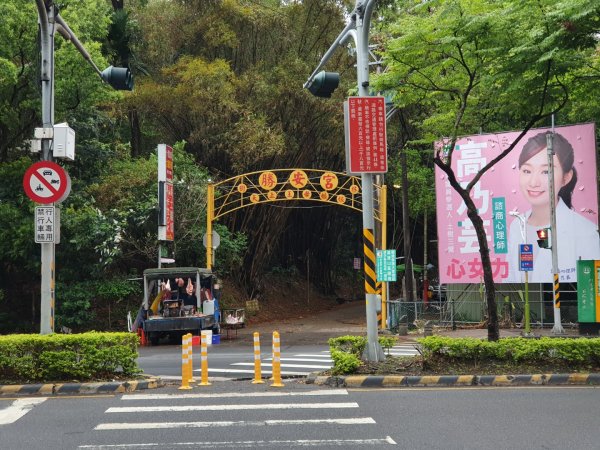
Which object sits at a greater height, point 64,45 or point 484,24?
point 64,45

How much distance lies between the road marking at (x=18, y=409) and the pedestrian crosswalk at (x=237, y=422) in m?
1.08

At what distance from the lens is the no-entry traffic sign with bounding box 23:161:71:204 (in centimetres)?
1094

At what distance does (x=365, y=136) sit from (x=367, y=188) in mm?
911

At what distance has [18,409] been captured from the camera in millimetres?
9133

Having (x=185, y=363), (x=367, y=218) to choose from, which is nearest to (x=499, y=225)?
(x=367, y=218)

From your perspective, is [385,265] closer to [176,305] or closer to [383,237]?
[383,237]

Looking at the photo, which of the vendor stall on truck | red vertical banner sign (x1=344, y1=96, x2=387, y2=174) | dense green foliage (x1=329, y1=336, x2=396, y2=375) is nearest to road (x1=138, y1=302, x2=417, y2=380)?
the vendor stall on truck

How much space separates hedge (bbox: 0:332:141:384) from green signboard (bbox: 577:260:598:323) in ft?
52.1

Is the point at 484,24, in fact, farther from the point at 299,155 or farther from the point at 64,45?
the point at 299,155

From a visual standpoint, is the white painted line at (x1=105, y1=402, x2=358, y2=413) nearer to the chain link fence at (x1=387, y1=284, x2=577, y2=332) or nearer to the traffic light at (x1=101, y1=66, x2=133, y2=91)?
the traffic light at (x1=101, y1=66, x2=133, y2=91)

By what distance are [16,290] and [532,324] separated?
20.7 metres

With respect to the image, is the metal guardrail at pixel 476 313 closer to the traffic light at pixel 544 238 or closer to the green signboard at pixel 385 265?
the green signboard at pixel 385 265

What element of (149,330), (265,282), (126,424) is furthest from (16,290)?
(126,424)

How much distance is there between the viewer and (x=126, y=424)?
8.13m
